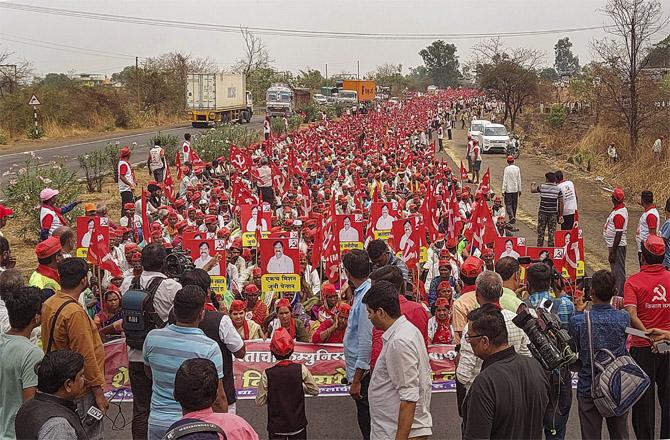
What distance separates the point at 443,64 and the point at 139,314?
362 feet

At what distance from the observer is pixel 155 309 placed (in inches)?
196

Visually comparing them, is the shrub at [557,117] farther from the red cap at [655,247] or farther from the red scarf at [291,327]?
the red cap at [655,247]

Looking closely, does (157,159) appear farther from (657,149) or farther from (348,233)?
(657,149)

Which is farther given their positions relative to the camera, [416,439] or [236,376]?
[236,376]

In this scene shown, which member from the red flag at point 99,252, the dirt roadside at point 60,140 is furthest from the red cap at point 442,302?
the dirt roadside at point 60,140

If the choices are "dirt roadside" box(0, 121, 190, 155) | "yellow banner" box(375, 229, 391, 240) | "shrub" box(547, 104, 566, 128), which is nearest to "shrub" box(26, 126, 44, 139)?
"dirt roadside" box(0, 121, 190, 155)

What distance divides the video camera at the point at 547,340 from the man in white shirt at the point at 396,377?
658 mm

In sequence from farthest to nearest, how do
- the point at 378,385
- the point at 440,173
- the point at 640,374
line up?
the point at 440,173
the point at 640,374
the point at 378,385

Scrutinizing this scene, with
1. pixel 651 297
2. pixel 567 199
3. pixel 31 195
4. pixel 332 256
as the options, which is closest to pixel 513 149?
pixel 567 199

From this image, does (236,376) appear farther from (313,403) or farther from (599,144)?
(599,144)

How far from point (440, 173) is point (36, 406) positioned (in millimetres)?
12036

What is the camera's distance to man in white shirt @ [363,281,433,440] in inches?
148

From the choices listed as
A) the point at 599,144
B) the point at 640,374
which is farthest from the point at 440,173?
the point at 599,144

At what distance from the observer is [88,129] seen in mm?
41656
